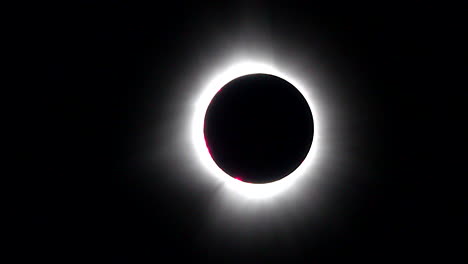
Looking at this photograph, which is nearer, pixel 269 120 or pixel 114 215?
pixel 269 120

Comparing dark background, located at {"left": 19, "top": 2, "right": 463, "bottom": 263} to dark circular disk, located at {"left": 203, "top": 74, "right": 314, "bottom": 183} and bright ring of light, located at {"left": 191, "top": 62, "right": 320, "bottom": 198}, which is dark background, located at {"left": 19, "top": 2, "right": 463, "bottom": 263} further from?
dark circular disk, located at {"left": 203, "top": 74, "right": 314, "bottom": 183}

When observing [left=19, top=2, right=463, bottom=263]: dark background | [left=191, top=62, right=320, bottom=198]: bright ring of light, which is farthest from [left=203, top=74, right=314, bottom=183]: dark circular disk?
[left=19, top=2, right=463, bottom=263]: dark background

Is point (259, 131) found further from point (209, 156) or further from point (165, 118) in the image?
point (165, 118)

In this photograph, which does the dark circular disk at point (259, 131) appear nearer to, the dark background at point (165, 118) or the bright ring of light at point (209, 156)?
the bright ring of light at point (209, 156)

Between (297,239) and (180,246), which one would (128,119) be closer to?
(180,246)

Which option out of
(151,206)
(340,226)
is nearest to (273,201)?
(340,226)

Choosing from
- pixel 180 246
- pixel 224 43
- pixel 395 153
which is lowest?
pixel 180 246

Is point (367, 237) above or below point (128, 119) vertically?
below
